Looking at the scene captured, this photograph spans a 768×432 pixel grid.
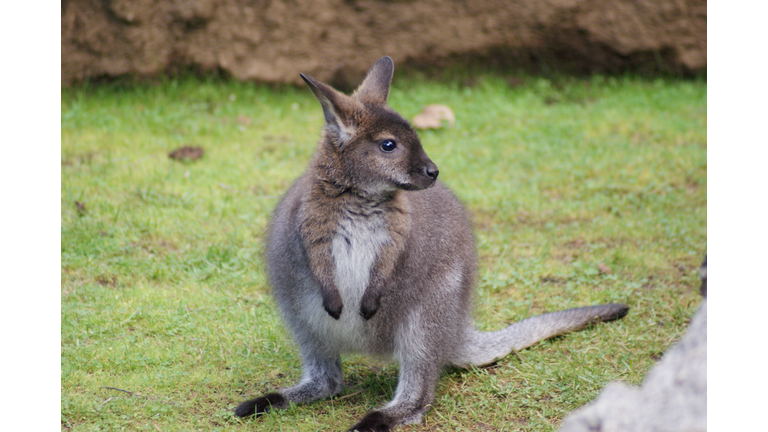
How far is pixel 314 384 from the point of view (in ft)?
11.0

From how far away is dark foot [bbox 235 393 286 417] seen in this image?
10.2 feet

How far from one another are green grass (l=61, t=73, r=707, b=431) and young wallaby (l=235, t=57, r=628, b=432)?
0.65ft

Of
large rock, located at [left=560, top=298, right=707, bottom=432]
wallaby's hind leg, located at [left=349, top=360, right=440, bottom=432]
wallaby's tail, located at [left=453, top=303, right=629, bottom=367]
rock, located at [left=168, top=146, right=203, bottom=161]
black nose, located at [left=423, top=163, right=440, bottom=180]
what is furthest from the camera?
rock, located at [left=168, top=146, right=203, bottom=161]

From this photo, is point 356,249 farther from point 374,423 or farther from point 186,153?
point 186,153

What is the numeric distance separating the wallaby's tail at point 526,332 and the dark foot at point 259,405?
0.89 m

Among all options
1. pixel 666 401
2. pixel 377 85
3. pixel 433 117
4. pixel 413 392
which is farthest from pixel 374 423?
pixel 433 117

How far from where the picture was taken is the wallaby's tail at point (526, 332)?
139 inches

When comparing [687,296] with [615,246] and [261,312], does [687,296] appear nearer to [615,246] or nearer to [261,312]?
[615,246]

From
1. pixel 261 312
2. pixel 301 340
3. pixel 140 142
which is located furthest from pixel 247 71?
pixel 301 340

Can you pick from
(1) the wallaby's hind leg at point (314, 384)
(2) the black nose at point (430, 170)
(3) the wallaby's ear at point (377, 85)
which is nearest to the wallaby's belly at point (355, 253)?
(2) the black nose at point (430, 170)

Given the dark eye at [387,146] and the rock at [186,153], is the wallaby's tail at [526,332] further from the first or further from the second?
the rock at [186,153]

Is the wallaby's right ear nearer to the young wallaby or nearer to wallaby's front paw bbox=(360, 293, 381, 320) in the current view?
the young wallaby

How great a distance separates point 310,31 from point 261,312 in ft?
13.7

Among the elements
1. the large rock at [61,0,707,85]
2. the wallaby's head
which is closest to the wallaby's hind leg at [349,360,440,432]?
the wallaby's head
